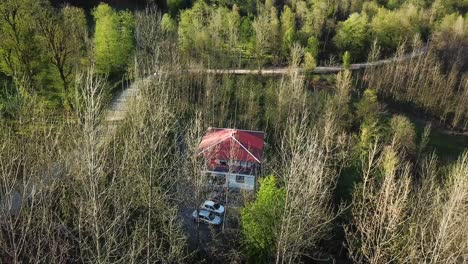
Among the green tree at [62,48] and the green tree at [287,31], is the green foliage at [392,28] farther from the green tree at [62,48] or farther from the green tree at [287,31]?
the green tree at [62,48]

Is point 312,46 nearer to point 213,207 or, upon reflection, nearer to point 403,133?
point 403,133

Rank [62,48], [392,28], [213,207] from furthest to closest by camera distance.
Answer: [392,28] < [62,48] < [213,207]

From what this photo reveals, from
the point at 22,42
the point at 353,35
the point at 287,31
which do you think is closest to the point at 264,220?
the point at 22,42

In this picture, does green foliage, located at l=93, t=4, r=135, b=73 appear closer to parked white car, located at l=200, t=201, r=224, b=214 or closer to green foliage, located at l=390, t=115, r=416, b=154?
parked white car, located at l=200, t=201, r=224, b=214

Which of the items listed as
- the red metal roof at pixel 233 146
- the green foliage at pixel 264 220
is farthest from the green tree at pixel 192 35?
the green foliage at pixel 264 220

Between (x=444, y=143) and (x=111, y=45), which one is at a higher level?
(x=111, y=45)

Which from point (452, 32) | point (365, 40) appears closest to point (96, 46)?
point (365, 40)
